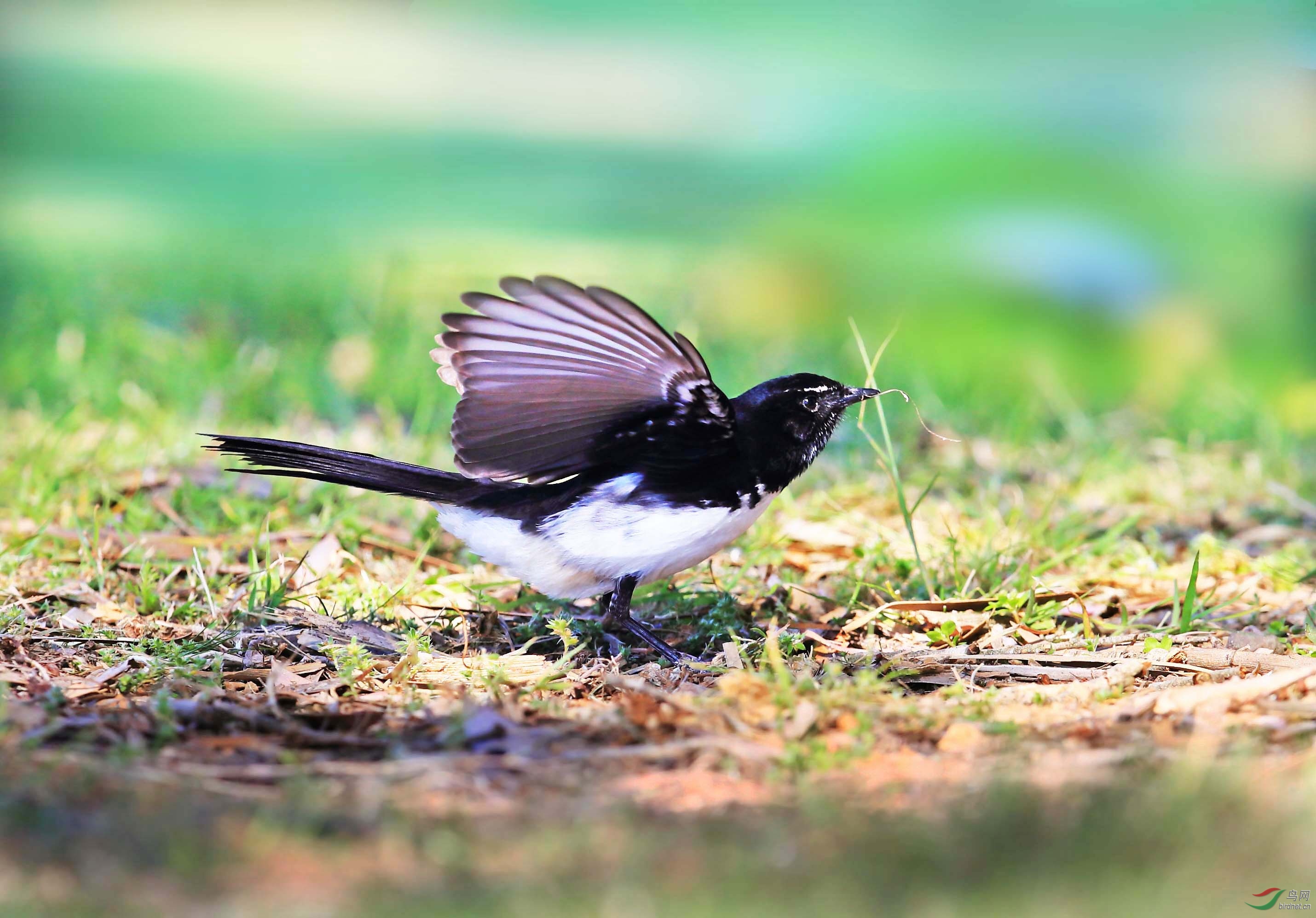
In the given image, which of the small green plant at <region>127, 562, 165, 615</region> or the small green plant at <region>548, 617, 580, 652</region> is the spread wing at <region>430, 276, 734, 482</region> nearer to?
the small green plant at <region>548, 617, 580, 652</region>

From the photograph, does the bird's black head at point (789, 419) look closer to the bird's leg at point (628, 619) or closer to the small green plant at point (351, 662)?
the bird's leg at point (628, 619)

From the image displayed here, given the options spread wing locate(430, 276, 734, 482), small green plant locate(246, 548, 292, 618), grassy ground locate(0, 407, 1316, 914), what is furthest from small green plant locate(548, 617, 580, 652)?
small green plant locate(246, 548, 292, 618)

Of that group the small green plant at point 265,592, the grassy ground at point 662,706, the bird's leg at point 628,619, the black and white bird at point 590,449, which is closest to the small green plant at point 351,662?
the grassy ground at point 662,706

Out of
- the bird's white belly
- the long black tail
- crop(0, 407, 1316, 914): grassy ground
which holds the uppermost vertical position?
the long black tail

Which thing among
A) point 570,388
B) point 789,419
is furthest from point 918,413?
point 570,388

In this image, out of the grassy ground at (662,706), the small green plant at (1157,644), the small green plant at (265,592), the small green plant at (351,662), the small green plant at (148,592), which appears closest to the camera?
the grassy ground at (662,706)

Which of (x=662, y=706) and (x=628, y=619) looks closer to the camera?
(x=662, y=706)

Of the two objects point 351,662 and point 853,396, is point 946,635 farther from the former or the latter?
point 351,662

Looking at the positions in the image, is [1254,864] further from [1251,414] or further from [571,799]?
[1251,414]
